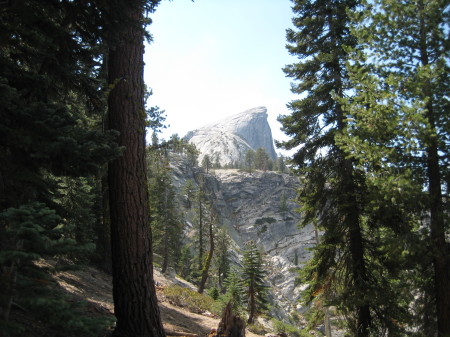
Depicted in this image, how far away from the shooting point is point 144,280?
4.77 meters

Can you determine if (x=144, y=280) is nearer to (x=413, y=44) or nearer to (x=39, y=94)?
(x=39, y=94)

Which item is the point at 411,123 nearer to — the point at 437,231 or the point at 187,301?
the point at 437,231

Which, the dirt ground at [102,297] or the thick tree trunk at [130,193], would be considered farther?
the dirt ground at [102,297]

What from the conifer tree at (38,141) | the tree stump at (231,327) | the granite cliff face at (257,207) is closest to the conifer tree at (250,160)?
the granite cliff face at (257,207)

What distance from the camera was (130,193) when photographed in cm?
492

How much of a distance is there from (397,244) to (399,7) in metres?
4.51

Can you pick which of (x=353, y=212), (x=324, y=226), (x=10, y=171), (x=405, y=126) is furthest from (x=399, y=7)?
(x=10, y=171)

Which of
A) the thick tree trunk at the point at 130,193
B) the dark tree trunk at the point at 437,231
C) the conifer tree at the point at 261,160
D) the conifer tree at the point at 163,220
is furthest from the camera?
the conifer tree at the point at 261,160

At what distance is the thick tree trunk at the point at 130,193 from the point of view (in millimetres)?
A: 4668

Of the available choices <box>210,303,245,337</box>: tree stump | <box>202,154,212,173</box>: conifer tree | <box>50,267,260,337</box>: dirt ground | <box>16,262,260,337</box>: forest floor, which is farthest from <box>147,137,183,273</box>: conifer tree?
<box>202,154,212,173</box>: conifer tree

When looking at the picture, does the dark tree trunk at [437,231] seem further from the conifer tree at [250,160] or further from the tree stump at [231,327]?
the conifer tree at [250,160]

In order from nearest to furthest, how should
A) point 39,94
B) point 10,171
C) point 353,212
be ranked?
point 10,171 → point 39,94 → point 353,212

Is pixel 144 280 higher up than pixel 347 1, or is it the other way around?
pixel 347 1

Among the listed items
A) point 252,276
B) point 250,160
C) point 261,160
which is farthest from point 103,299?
point 250,160
